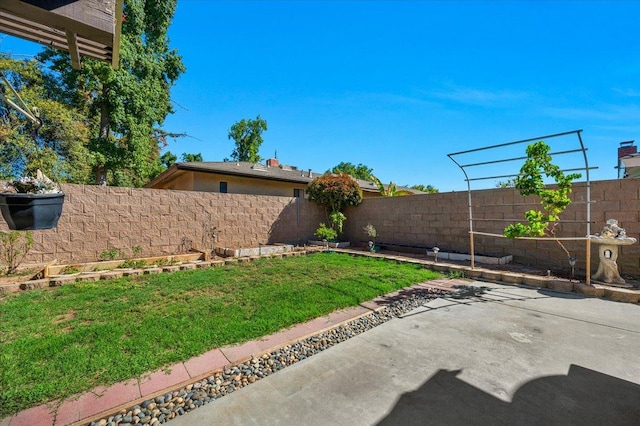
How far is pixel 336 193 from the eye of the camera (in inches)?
448

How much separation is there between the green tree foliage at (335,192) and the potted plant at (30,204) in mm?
9681

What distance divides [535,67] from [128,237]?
520 inches

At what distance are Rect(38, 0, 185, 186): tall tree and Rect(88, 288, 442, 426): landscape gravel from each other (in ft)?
49.0

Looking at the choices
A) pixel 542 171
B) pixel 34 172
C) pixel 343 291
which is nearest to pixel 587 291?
pixel 542 171

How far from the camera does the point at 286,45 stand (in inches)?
444

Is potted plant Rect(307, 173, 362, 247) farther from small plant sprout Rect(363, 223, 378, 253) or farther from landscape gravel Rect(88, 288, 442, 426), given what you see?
landscape gravel Rect(88, 288, 442, 426)

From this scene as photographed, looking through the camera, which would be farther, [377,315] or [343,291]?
[343,291]

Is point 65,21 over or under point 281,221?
over

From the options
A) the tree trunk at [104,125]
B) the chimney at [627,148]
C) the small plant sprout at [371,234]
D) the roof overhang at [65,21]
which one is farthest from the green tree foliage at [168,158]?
the chimney at [627,148]

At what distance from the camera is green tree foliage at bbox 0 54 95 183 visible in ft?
34.9

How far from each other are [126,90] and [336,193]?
11.6m

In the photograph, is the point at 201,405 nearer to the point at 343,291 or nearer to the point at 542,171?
the point at 343,291

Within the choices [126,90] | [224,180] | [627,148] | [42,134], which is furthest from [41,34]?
[627,148]

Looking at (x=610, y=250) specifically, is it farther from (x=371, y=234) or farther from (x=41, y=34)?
(x=41, y=34)
